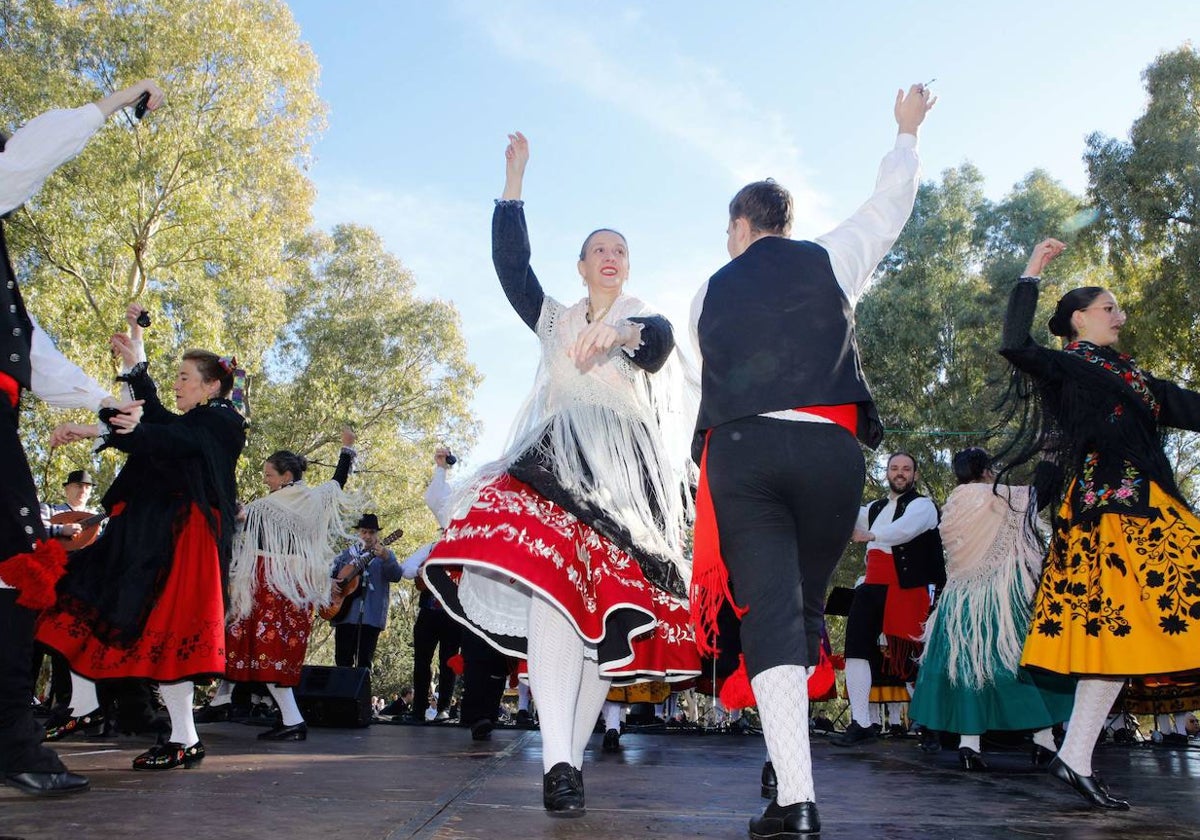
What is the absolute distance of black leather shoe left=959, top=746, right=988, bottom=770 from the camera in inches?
195

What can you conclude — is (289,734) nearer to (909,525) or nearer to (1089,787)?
(909,525)

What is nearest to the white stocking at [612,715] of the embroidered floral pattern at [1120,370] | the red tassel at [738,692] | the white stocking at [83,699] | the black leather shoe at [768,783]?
the black leather shoe at [768,783]

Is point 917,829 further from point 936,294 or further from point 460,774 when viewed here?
point 936,294

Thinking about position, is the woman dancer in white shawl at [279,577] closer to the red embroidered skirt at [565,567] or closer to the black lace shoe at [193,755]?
the black lace shoe at [193,755]

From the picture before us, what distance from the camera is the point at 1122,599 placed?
11.4 ft

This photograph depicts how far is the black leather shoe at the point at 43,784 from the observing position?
3.03 meters

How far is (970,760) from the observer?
4.98 meters

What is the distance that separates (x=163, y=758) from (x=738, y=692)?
2.31m

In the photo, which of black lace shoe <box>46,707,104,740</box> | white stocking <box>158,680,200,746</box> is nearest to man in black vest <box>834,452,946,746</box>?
white stocking <box>158,680,200,746</box>

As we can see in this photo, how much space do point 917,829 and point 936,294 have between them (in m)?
21.3

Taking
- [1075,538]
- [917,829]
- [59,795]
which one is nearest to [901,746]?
[1075,538]

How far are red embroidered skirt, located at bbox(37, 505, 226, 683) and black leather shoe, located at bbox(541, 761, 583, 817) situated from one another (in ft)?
6.11

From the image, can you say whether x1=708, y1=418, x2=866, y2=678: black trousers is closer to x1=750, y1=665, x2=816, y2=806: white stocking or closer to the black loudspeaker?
x1=750, y1=665, x2=816, y2=806: white stocking

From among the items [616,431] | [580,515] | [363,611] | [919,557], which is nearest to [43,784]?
[580,515]
